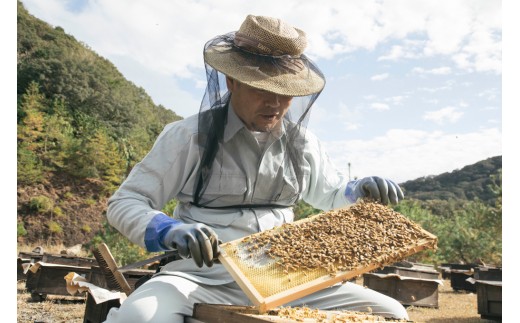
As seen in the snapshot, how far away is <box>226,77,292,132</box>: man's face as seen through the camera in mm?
2781

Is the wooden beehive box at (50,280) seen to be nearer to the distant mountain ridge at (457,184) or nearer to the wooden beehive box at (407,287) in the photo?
the wooden beehive box at (407,287)

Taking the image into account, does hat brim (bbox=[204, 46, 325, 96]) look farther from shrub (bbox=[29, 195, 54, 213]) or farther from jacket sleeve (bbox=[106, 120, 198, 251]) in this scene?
shrub (bbox=[29, 195, 54, 213])

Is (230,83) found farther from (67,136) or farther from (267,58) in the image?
(67,136)

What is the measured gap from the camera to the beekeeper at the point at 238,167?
105 inches

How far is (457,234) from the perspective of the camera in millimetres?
23031

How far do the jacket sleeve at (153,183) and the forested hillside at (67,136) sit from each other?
33973 mm

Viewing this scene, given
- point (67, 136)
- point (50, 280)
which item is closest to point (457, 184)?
point (67, 136)

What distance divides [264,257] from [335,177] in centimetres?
103

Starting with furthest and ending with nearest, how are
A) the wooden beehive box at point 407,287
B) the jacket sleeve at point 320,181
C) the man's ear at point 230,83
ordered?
the wooden beehive box at point 407,287 < the jacket sleeve at point 320,181 < the man's ear at point 230,83

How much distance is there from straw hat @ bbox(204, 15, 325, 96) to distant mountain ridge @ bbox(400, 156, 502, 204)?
61.3 metres

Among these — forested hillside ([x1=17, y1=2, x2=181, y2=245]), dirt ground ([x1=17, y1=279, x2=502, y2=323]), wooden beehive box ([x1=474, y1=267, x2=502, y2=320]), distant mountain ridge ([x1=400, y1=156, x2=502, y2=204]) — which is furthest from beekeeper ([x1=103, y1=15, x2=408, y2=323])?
distant mountain ridge ([x1=400, y1=156, x2=502, y2=204])

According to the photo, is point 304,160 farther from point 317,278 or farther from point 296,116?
point 317,278

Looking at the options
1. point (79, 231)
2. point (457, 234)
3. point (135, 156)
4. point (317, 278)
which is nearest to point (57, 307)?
point (317, 278)

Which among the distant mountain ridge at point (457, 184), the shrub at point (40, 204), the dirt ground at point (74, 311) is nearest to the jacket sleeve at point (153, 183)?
the dirt ground at point (74, 311)
